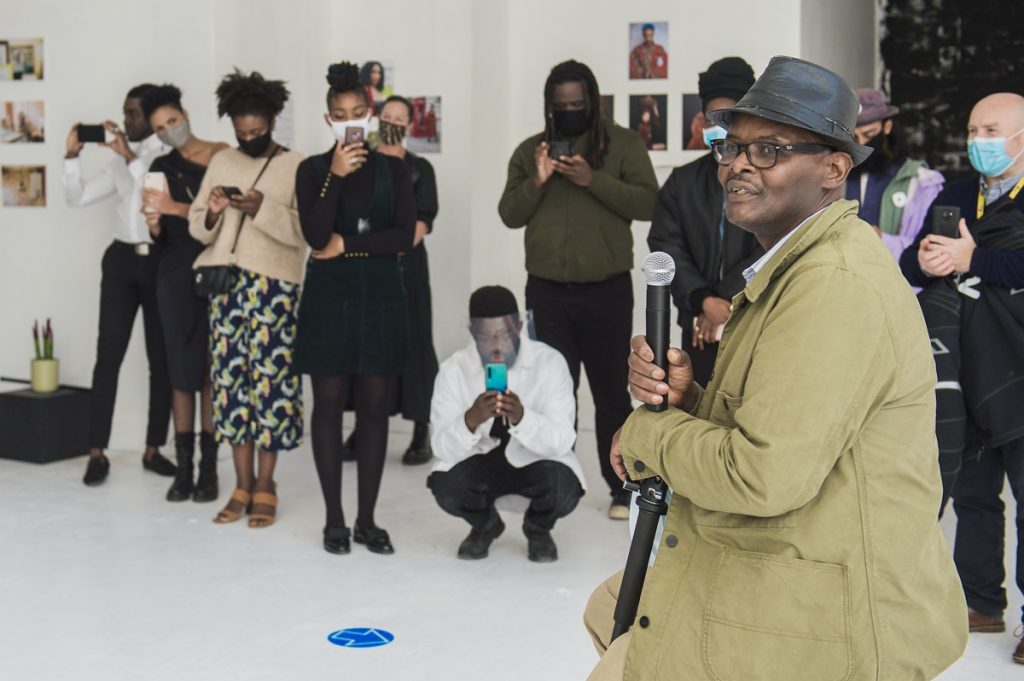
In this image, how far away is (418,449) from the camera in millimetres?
5965

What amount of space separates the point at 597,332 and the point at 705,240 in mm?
715

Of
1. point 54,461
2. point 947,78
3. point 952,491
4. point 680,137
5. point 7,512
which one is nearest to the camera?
point 952,491

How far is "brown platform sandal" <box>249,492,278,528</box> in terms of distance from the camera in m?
4.77

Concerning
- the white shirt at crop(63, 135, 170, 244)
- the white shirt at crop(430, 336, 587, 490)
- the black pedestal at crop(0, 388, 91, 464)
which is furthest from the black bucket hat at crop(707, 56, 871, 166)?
the black pedestal at crop(0, 388, 91, 464)

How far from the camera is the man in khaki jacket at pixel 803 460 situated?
1.55 meters

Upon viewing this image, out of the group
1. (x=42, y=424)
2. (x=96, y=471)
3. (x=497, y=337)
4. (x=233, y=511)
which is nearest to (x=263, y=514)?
(x=233, y=511)

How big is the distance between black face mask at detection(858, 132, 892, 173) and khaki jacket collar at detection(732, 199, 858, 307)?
289 cm

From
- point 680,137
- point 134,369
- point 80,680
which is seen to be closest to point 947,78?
point 680,137

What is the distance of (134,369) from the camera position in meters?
6.12

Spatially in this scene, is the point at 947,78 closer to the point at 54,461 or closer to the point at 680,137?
the point at 680,137

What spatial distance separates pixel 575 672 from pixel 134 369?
11.6ft

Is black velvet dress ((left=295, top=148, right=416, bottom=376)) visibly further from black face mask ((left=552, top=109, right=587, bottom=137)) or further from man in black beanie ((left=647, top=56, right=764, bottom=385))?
man in black beanie ((left=647, top=56, right=764, bottom=385))

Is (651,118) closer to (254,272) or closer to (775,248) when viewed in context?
(254,272)

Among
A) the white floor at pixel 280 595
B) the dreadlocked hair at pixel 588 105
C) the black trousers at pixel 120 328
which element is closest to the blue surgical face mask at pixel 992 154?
the white floor at pixel 280 595
